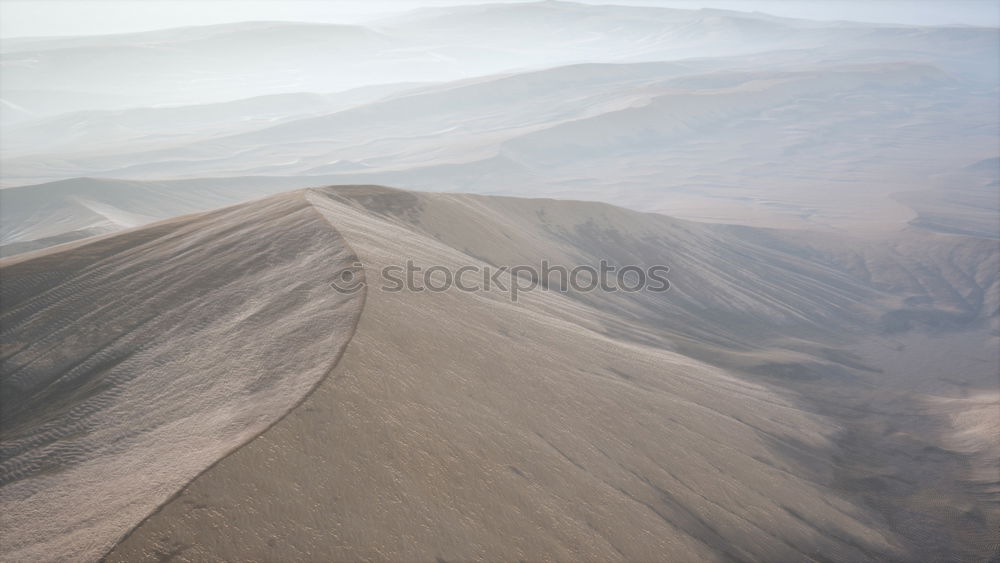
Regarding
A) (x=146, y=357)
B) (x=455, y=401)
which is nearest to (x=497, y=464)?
(x=455, y=401)

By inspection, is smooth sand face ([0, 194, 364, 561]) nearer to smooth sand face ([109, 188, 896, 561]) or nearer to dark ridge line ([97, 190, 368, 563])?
dark ridge line ([97, 190, 368, 563])

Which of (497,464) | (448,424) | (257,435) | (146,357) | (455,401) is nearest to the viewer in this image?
(257,435)

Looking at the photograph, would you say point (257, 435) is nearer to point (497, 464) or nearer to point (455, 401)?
point (455, 401)

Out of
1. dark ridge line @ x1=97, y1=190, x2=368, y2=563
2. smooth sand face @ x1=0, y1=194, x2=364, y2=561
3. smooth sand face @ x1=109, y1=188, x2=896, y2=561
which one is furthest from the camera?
smooth sand face @ x1=0, y1=194, x2=364, y2=561

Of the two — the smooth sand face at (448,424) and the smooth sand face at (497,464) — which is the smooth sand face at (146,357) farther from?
the smooth sand face at (497,464)

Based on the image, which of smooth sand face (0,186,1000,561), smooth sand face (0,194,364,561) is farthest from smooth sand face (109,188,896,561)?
smooth sand face (0,194,364,561)

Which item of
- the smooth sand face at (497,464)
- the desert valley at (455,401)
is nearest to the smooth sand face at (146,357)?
the desert valley at (455,401)
